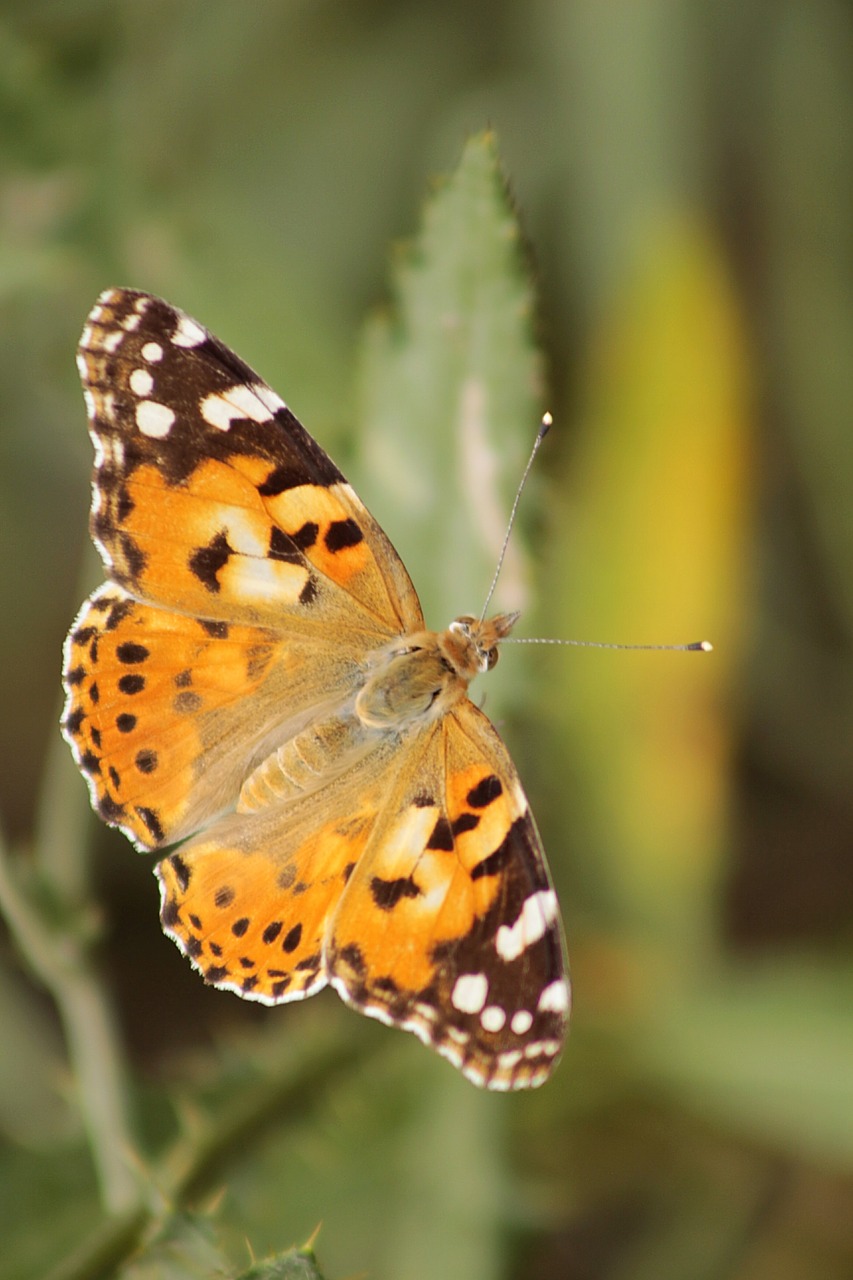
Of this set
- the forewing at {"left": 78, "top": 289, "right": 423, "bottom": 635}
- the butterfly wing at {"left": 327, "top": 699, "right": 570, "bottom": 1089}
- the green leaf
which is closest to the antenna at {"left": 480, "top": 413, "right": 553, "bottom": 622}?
the green leaf

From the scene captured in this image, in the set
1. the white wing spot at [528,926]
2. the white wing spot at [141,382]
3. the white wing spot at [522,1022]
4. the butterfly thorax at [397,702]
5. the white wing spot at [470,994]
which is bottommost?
the white wing spot at [522,1022]

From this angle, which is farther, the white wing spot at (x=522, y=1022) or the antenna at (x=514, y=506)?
the antenna at (x=514, y=506)

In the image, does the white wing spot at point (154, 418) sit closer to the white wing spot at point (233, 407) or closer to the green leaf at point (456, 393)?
the white wing spot at point (233, 407)

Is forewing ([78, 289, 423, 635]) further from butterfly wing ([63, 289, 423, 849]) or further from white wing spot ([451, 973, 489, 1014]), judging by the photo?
white wing spot ([451, 973, 489, 1014])

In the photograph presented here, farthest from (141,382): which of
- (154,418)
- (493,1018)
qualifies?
(493,1018)

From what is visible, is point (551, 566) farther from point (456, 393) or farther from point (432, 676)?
point (432, 676)

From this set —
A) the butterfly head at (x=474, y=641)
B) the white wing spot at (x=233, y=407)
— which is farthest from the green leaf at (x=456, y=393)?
the white wing spot at (x=233, y=407)
